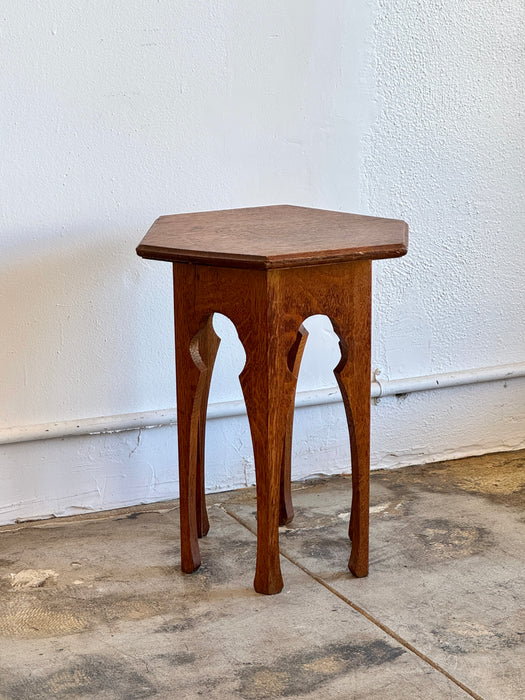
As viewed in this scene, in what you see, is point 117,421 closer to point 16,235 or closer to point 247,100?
point 16,235

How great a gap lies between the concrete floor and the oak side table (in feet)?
0.32

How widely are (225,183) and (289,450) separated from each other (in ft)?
2.28

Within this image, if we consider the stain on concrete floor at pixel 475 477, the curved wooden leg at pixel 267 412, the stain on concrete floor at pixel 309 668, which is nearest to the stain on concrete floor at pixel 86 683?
the stain on concrete floor at pixel 309 668

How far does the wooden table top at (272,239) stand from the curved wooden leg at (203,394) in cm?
19

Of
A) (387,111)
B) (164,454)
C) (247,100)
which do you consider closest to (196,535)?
(164,454)

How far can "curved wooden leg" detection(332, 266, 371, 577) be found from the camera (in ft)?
5.83

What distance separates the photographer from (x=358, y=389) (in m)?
Answer: 1.86

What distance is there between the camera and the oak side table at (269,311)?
1665 millimetres

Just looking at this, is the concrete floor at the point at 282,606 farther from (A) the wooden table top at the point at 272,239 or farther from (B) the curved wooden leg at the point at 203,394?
(A) the wooden table top at the point at 272,239

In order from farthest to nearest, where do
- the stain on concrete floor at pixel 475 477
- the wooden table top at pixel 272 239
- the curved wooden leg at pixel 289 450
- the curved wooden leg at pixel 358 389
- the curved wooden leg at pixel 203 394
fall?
1. the stain on concrete floor at pixel 475 477
2. the curved wooden leg at pixel 289 450
3. the curved wooden leg at pixel 203 394
4. the curved wooden leg at pixel 358 389
5. the wooden table top at pixel 272 239

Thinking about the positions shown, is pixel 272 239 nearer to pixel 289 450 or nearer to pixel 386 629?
pixel 289 450

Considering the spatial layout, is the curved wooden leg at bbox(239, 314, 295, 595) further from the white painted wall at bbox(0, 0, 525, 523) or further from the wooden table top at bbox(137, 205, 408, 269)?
the white painted wall at bbox(0, 0, 525, 523)

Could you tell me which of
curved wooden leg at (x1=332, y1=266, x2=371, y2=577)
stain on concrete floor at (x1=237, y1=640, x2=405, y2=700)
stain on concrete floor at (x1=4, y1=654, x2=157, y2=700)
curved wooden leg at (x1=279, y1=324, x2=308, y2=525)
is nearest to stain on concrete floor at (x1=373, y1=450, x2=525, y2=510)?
curved wooden leg at (x1=279, y1=324, x2=308, y2=525)

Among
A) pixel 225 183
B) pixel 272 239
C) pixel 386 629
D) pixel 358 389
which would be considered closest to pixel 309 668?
pixel 386 629
